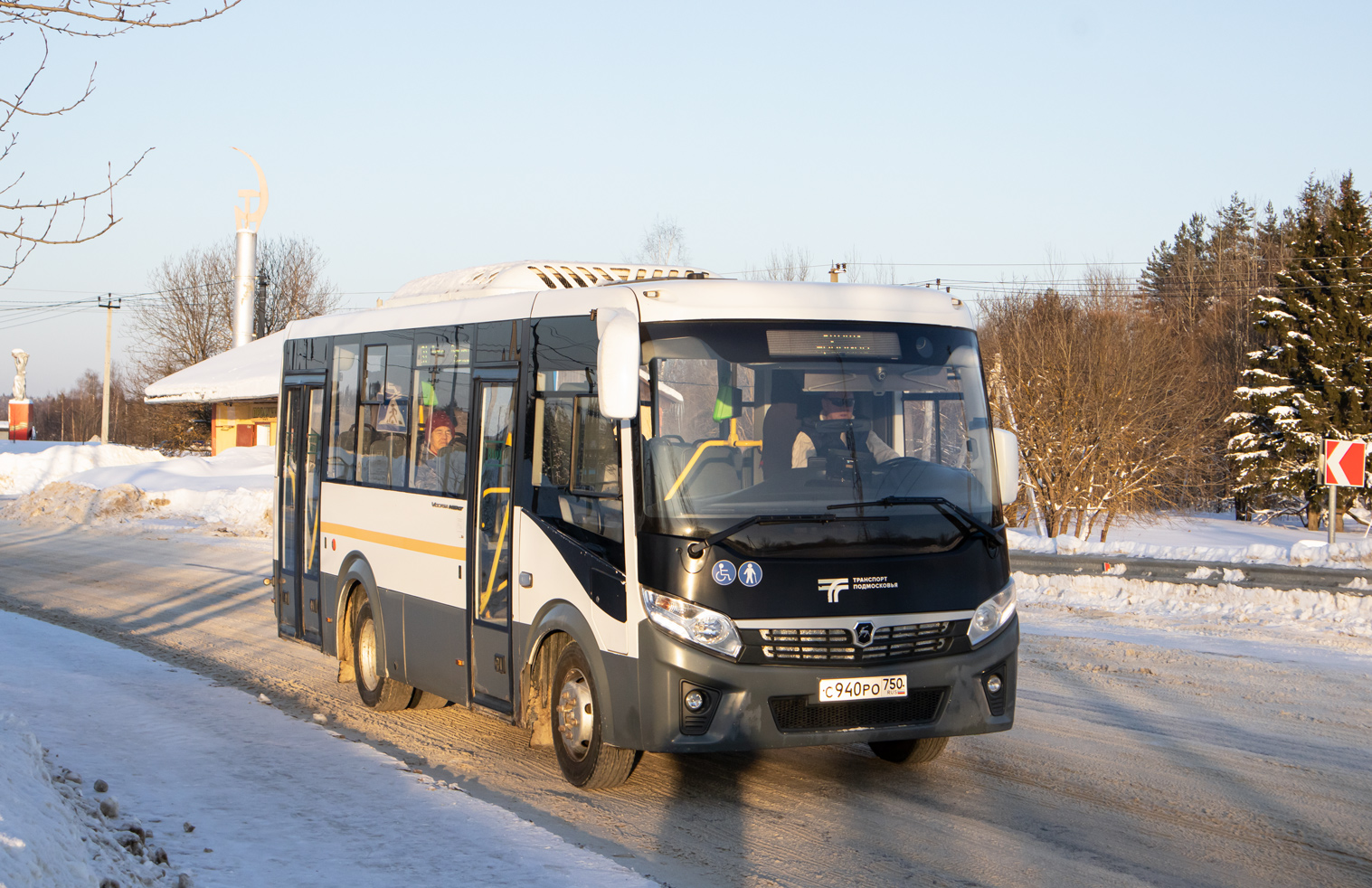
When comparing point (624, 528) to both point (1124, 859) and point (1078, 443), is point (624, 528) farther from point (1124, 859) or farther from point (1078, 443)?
point (1078, 443)

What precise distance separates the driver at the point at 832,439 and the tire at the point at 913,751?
1.92 metres

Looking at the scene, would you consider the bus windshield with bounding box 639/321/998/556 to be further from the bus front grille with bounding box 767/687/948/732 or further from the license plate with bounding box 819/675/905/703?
the bus front grille with bounding box 767/687/948/732

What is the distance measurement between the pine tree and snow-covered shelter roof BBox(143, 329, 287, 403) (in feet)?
119

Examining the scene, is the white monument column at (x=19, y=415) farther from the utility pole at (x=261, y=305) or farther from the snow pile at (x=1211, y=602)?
the snow pile at (x=1211, y=602)

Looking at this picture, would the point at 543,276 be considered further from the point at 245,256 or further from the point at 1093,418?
the point at 245,256

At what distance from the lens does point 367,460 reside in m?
10.1

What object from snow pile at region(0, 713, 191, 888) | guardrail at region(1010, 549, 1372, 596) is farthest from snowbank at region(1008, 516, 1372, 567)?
snow pile at region(0, 713, 191, 888)

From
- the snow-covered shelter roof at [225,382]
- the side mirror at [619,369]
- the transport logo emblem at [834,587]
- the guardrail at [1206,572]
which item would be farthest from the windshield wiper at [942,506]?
the snow-covered shelter roof at [225,382]

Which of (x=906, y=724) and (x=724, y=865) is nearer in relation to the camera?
(x=724, y=865)

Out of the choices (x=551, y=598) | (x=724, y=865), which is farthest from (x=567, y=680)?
(x=724, y=865)

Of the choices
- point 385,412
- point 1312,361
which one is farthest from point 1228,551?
point 1312,361

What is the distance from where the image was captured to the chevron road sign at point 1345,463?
18469 millimetres

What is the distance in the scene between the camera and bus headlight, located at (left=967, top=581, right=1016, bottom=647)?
704cm

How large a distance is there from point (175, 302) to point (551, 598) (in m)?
72.3
